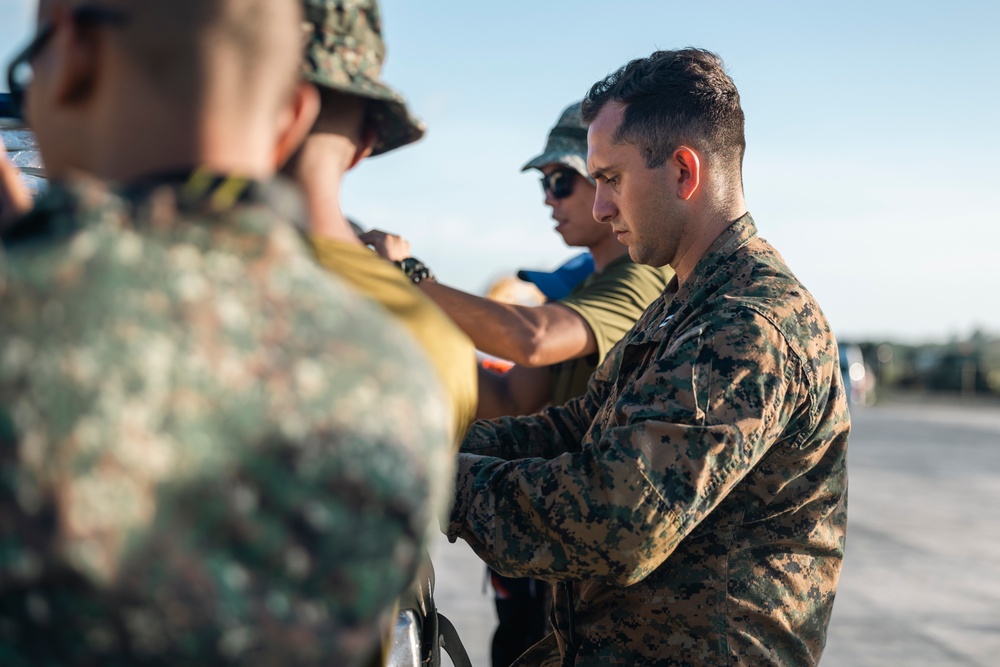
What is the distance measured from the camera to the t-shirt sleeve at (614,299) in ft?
Answer: 10.9

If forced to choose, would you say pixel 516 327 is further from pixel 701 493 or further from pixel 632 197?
pixel 701 493

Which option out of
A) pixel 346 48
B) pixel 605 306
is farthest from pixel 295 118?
pixel 605 306

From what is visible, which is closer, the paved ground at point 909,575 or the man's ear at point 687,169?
the man's ear at point 687,169

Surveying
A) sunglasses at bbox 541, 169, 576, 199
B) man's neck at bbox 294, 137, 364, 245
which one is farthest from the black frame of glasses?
man's neck at bbox 294, 137, 364, 245

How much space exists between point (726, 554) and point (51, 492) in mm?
1437

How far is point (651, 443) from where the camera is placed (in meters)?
1.90

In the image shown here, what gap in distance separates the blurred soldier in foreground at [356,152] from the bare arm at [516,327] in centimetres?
144

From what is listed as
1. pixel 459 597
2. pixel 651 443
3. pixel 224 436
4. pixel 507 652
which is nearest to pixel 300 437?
A: pixel 224 436

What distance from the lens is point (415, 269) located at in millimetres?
2729

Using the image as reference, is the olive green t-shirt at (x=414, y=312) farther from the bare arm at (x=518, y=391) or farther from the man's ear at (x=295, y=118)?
the bare arm at (x=518, y=391)

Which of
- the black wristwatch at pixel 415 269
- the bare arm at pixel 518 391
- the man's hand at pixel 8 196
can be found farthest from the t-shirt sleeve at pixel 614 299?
the man's hand at pixel 8 196

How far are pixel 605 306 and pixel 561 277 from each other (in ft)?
1.67

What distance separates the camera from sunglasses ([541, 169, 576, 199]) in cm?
379

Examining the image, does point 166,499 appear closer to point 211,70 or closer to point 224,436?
point 224,436
